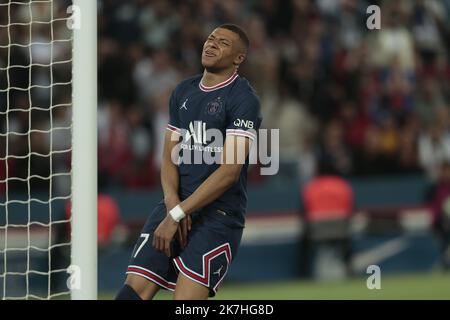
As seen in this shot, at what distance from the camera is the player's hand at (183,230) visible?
6.69 meters

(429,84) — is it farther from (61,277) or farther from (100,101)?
(61,277)

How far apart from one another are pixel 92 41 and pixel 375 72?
868 cm

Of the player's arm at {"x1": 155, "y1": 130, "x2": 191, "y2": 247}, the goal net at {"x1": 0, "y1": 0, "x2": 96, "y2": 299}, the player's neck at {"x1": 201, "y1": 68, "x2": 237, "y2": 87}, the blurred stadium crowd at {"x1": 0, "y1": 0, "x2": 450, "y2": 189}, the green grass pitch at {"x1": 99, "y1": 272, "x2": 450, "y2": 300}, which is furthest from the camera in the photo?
the blurred stadium crowd at {"x1": 0, "y1": 0, "x2": 450, "y2": 189}

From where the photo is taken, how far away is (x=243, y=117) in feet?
22.0

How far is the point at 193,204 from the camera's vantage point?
663 cm

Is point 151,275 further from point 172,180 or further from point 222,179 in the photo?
point 222,179

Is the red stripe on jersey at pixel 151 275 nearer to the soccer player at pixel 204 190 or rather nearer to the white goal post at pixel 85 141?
the soccer player at pixel 204 190

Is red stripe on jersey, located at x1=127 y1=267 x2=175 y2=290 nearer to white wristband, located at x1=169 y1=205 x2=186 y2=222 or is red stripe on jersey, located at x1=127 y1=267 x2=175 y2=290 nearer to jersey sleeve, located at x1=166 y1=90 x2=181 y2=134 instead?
white wristband, located at x1=169 y1=205 x2=186 y2=222

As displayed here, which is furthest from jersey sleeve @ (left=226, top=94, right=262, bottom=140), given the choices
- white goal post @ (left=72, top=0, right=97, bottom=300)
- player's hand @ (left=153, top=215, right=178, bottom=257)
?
white goal post @ (left=72, top=0, right=97, bottom=300)

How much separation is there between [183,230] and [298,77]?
8.48 metres

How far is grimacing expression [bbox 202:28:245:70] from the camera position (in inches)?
267

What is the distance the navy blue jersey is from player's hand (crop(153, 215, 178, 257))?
28 centimetres

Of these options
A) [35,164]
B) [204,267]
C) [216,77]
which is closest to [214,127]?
[216,77]

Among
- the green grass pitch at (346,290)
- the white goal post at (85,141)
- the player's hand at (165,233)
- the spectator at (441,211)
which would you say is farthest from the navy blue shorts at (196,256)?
the spectator at (441,211)
